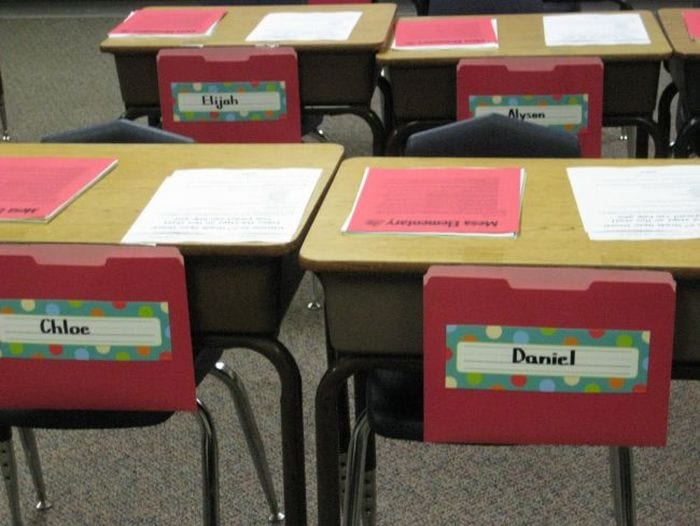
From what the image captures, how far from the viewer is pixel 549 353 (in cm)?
132

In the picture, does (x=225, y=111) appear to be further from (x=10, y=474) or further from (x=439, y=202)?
(x=439, y=202)

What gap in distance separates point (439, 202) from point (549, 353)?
31 cm

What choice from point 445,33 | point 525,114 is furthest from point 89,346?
point 445,33

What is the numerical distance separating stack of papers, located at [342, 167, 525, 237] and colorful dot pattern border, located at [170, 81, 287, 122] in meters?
0.78

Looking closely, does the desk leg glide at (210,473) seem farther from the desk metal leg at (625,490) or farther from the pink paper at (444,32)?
the pink paper at (444,32)

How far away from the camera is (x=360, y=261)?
4.37 ft

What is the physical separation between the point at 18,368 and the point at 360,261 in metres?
0.50

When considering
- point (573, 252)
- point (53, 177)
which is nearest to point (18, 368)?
point (53, 177)

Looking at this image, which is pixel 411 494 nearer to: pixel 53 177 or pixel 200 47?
pixel 53 177

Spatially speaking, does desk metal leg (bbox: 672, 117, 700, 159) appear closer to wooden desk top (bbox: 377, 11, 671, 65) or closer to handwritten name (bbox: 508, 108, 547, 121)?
wooden desk top (bbox: 377, 11, 671, 65)

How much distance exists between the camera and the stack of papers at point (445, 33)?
260 cm

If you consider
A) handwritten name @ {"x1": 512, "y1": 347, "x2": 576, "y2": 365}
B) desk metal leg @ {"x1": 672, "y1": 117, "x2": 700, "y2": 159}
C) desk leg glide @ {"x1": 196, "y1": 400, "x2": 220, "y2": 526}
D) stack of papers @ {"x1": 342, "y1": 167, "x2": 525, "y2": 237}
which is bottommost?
desk leg glide @ {"x1": 196, "y1": 400, "x2": 220, "y2": 526}

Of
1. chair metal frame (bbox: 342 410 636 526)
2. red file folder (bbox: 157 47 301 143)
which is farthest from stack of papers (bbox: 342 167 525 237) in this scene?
red file folder (bbox: 157 47 301 143)

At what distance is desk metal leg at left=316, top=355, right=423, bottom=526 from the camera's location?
142 centimetres
